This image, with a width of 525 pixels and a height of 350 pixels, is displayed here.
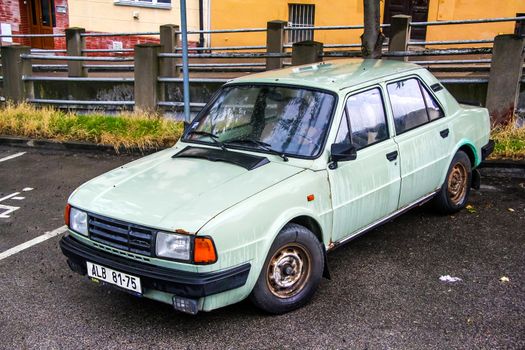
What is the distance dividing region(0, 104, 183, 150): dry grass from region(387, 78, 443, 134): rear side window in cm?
447

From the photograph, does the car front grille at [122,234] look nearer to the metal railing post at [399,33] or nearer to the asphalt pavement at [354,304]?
the asphalt pavement at [354,304]

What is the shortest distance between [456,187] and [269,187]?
278 centimetres

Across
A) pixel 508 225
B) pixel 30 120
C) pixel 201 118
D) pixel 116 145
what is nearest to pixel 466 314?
pixel 508 225

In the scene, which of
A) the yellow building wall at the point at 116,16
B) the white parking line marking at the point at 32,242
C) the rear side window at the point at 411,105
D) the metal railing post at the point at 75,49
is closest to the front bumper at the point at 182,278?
the white parking line marking at the point at 32,242

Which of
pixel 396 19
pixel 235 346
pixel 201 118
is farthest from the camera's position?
pixel 396 19

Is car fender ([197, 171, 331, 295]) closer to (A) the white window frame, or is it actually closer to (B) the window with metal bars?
(B) the window with metal bars

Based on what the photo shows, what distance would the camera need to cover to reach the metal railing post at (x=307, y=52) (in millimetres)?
9453

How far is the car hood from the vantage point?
383 cm

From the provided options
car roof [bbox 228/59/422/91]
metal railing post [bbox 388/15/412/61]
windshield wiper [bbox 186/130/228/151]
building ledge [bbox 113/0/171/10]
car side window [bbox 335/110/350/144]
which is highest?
building ledge [bbox 113/0/171/10]

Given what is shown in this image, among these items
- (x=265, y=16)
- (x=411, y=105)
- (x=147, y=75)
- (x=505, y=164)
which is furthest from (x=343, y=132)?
(x=265, y=16)

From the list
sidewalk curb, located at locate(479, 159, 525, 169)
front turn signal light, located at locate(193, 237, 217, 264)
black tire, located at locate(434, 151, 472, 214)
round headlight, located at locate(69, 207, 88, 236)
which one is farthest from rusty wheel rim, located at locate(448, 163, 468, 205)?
round headlight, located at locate(69, 207, 88, 236)

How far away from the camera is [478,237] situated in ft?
18.4

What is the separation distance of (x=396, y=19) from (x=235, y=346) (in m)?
7.57

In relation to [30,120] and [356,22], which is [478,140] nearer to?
[30,120]
